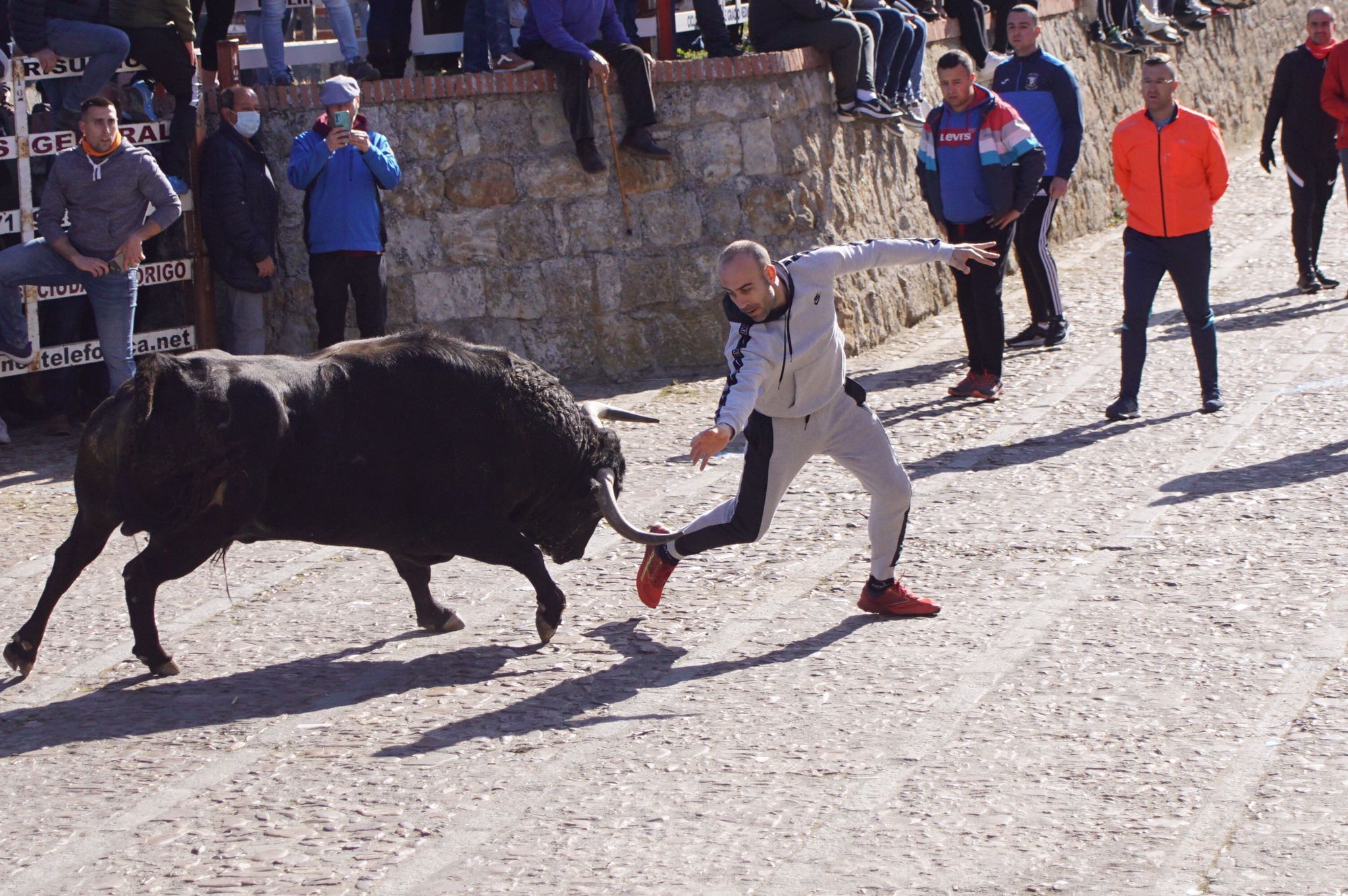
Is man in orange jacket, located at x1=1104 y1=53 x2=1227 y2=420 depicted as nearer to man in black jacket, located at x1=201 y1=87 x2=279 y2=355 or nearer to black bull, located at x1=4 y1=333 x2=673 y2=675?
black bull, located at x1=4 y1=333 x2=673 y2=675

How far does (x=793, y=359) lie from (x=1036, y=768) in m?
1.80

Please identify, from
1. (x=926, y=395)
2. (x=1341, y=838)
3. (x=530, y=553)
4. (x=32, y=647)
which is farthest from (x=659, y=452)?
(x=1341, y=838)

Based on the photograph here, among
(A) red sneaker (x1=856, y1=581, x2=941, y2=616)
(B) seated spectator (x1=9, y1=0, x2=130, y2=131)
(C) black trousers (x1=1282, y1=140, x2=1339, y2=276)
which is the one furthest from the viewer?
(C) black trousers (x1=1282, y1=140, x2=1339, y2=276)

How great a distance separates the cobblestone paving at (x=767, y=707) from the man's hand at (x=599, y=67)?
3.01 meters

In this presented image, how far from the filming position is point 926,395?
33.3 ft

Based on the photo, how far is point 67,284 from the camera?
945 centimetres

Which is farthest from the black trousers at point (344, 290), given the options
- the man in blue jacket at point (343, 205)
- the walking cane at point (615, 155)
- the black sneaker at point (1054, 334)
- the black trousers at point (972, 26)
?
the black trousers at point (972, 26)

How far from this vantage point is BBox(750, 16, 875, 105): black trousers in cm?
1119

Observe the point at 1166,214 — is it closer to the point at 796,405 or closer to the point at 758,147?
the point at 758,147

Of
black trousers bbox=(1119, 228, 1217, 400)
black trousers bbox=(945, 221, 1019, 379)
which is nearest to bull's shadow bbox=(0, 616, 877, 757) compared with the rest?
black trousers bbox=(1119, 228, 1217, 400)

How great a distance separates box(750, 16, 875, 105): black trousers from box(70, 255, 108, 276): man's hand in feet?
15.5

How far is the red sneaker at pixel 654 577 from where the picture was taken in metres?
6.39

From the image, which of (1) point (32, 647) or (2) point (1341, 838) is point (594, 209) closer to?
(1) point (32, 647)

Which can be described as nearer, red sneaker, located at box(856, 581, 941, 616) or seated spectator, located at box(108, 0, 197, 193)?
red sneaker, located at box(856, 581, 941, 616)
